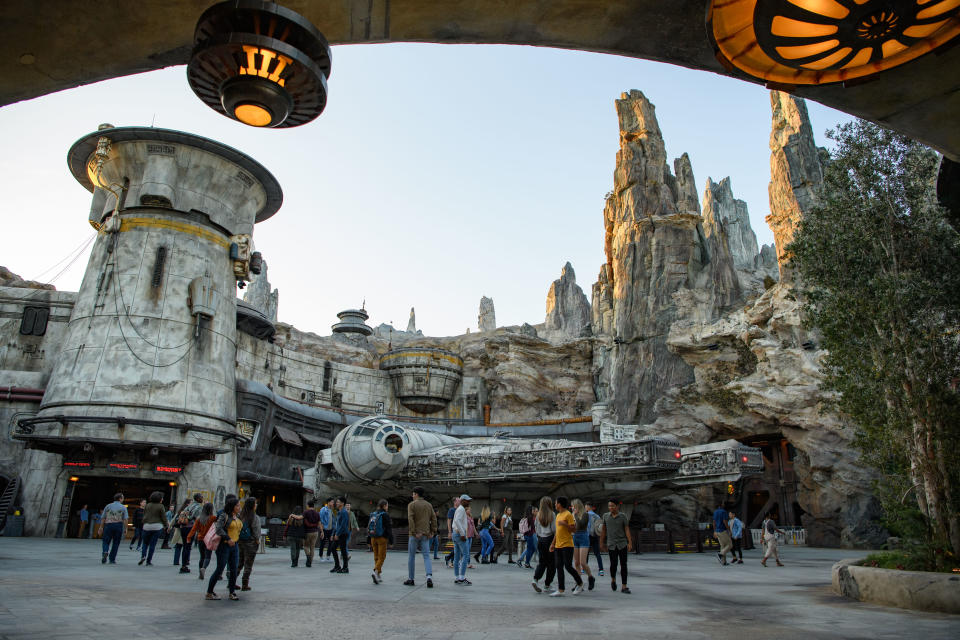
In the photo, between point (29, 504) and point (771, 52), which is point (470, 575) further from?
point (29, 504)

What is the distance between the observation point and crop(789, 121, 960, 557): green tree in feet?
31.1

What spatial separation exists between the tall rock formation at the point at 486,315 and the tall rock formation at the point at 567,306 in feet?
70.5

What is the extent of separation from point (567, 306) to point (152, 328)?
327 ft

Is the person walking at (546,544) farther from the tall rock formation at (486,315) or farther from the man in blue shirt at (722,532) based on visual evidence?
the tall rock formation at (486,315)

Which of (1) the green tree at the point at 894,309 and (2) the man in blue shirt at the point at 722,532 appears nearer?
(1) the green tree at the point at 894,309

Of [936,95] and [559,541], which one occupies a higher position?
[936,95]

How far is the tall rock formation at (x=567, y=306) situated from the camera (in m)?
116

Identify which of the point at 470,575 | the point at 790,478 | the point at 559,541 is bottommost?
the point at 470,575

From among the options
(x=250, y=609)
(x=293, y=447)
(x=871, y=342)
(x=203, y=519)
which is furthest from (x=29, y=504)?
(x=871, y=342)

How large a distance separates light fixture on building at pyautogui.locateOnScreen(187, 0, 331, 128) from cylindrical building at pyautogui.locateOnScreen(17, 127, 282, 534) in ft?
76.8

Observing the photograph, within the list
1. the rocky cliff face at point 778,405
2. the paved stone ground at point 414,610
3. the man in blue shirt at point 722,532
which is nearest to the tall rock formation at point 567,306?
the rocky cliff face at point 778,405

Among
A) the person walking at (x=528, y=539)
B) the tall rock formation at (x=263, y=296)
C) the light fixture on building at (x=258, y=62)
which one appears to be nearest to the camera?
the light fixture on building at (x=258, y=62)

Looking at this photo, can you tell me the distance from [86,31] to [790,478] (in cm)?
4009

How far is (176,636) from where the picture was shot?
498cm
